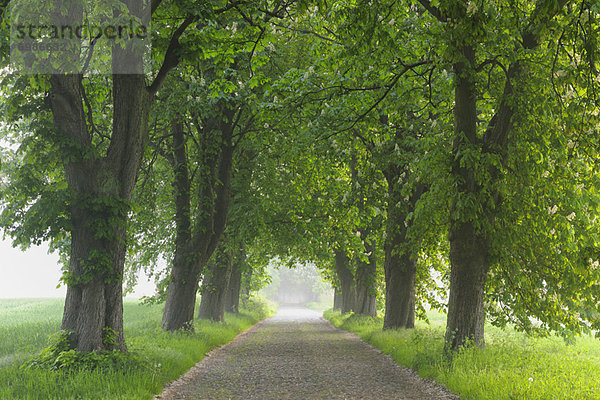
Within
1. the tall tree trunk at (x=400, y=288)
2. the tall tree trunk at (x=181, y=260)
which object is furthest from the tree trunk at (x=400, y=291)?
the tall tree trunk at (x=181, y=260)

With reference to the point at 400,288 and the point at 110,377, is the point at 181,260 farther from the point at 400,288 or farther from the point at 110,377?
the point at 110,377

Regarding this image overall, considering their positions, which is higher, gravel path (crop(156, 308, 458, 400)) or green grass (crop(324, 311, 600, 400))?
green grass (crop(324, 311, 600, 400))

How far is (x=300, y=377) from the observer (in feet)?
33.5

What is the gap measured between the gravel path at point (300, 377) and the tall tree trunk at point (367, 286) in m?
9.64

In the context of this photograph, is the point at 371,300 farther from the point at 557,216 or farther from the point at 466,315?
the point at 557,216

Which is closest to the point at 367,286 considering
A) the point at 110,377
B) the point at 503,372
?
the point at 503,372

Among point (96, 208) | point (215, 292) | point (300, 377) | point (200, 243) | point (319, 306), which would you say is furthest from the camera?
point (319, 306)

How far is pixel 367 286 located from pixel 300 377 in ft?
50.9

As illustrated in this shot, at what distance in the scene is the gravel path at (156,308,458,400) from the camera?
330 inches

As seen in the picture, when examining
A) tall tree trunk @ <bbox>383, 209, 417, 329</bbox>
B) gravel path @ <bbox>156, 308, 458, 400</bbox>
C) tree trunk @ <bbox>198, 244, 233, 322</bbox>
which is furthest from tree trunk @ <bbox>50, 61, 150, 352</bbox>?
tree trunk @ <bbox>198, 244, 233, 322</bbox>

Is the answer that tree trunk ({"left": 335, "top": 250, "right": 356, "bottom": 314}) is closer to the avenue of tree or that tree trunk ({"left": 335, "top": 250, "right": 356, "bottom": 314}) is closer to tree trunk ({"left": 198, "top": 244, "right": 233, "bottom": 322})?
tree trunk ({"left": 198, "top": 244, "right": 233, "bottom": 322})

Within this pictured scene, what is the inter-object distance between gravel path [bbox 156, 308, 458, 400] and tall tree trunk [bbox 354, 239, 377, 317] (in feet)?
31.6

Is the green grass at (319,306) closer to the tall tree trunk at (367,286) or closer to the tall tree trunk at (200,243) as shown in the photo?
the tall tree trunk at (367,286)

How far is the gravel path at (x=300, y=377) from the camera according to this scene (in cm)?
838
